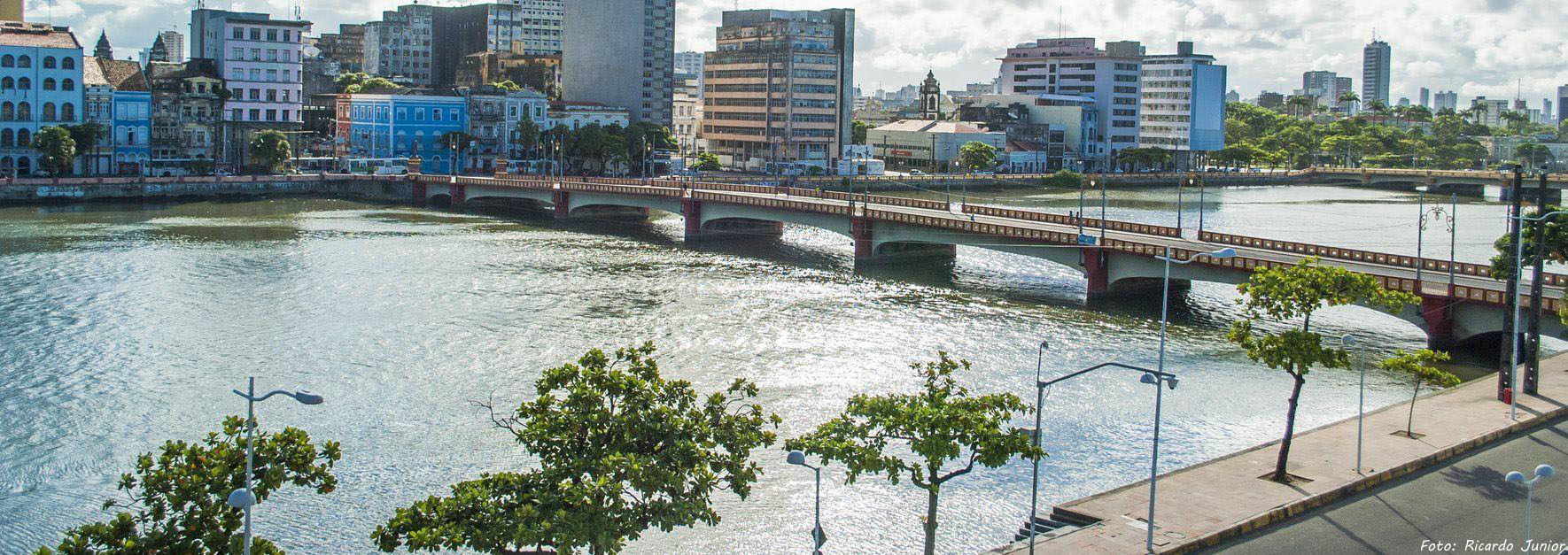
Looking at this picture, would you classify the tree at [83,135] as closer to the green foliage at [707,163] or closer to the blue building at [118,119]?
the blue building at [118,119]

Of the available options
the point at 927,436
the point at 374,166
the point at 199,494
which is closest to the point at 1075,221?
the point at 927,436

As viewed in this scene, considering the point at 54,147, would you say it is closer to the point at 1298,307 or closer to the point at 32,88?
the point at 32,88

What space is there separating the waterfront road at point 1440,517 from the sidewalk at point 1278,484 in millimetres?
466

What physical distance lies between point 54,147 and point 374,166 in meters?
35.5

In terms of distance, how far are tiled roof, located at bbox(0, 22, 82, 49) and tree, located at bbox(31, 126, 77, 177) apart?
924cm

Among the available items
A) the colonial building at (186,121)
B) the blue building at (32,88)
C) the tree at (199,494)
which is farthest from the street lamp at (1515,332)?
the colonial building at (186,121)

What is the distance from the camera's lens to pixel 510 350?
65.4 metres

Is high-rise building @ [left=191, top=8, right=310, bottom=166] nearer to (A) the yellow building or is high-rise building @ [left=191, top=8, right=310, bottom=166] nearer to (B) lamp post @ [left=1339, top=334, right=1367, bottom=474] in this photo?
(A) the yellow building

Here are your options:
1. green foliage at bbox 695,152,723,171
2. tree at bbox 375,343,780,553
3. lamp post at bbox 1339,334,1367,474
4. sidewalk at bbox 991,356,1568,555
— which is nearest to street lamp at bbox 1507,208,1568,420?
sidewalk at bbox 991,356,1568,555

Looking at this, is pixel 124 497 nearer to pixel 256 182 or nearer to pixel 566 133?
pixel 256 182

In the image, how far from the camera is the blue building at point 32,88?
5492 inches

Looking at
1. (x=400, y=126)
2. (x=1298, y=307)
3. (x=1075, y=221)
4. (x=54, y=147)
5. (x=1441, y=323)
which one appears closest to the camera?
(x=1298, y=307)

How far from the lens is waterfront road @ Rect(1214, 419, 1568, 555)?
35.6m

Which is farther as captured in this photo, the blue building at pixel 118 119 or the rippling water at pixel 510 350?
the blue building at pixel 118 119
